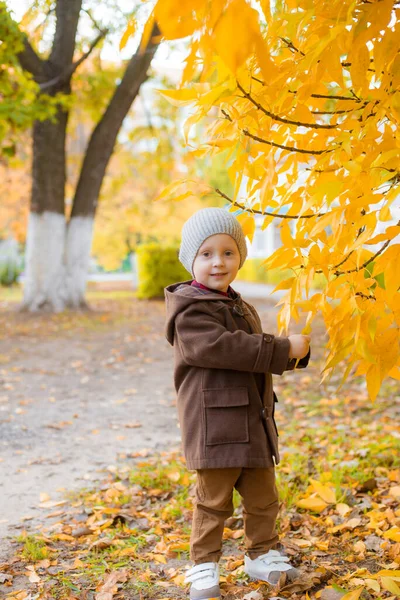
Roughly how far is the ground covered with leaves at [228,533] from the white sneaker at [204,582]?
0.09m

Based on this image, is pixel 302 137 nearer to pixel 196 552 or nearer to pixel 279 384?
pixel 196 552

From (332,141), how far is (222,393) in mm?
917

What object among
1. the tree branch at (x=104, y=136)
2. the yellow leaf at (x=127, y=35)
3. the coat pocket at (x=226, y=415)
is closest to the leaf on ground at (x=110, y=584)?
the coat pocket at (x=226, y=415)

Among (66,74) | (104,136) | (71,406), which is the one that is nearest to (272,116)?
(71,406)

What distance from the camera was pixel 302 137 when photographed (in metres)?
2.17

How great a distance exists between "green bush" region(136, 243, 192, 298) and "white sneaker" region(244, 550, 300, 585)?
13.5 m

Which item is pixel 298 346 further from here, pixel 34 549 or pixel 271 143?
pixel 34 549

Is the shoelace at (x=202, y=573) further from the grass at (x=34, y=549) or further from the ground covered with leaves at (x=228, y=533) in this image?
the grass at (x=34, y=549)

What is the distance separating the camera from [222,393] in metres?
2.19

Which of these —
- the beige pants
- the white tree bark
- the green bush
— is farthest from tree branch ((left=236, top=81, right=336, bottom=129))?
the green bush

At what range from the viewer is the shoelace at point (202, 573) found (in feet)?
7.41

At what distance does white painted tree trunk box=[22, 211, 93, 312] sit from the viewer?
11203 mm

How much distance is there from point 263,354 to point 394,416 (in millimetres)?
3084

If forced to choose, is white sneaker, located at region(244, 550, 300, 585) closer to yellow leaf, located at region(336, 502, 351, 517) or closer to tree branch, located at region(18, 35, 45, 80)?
yellow leaf, located at region(336, 502, 351, 517)
